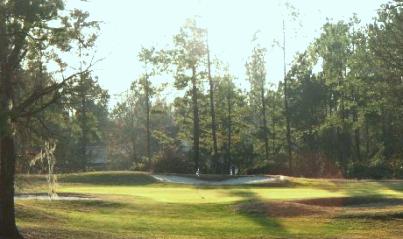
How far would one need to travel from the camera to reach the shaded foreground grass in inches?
864

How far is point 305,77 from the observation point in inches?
3009

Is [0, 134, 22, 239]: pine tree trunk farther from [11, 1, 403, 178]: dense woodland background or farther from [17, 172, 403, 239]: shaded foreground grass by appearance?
[11, 1, 403, 178]: dense woodland background

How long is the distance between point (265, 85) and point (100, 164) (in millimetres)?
43465

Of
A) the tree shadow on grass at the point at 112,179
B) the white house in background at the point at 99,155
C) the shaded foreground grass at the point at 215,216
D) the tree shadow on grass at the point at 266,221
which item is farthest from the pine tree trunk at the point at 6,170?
the white house in background at the point at 99,155

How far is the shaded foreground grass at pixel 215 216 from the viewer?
2194 centimetres

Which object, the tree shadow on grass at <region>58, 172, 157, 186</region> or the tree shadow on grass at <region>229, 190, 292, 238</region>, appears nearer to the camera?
the tree shadow on grass at <region>229, 190, 292, 238</region>

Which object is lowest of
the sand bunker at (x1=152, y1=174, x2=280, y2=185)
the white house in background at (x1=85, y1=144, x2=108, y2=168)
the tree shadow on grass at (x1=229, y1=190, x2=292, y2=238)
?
the tree shadow on grass at (x1=229, y1=190, x2=292, y2=238)

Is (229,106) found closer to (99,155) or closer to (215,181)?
(215,181)

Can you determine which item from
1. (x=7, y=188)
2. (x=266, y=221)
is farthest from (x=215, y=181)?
(x=7, y=188)

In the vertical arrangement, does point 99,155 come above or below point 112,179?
above

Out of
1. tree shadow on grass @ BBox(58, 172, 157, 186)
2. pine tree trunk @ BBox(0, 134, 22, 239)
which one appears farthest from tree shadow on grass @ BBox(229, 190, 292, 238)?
Result: tree shadow on grass @ BBox(58, 172, 157, 186)

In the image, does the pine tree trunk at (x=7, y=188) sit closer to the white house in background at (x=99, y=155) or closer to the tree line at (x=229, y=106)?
the tree line at (x=229, y=106)

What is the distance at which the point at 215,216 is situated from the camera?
1057 inches

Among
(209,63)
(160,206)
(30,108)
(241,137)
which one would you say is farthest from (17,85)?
(241,137)
